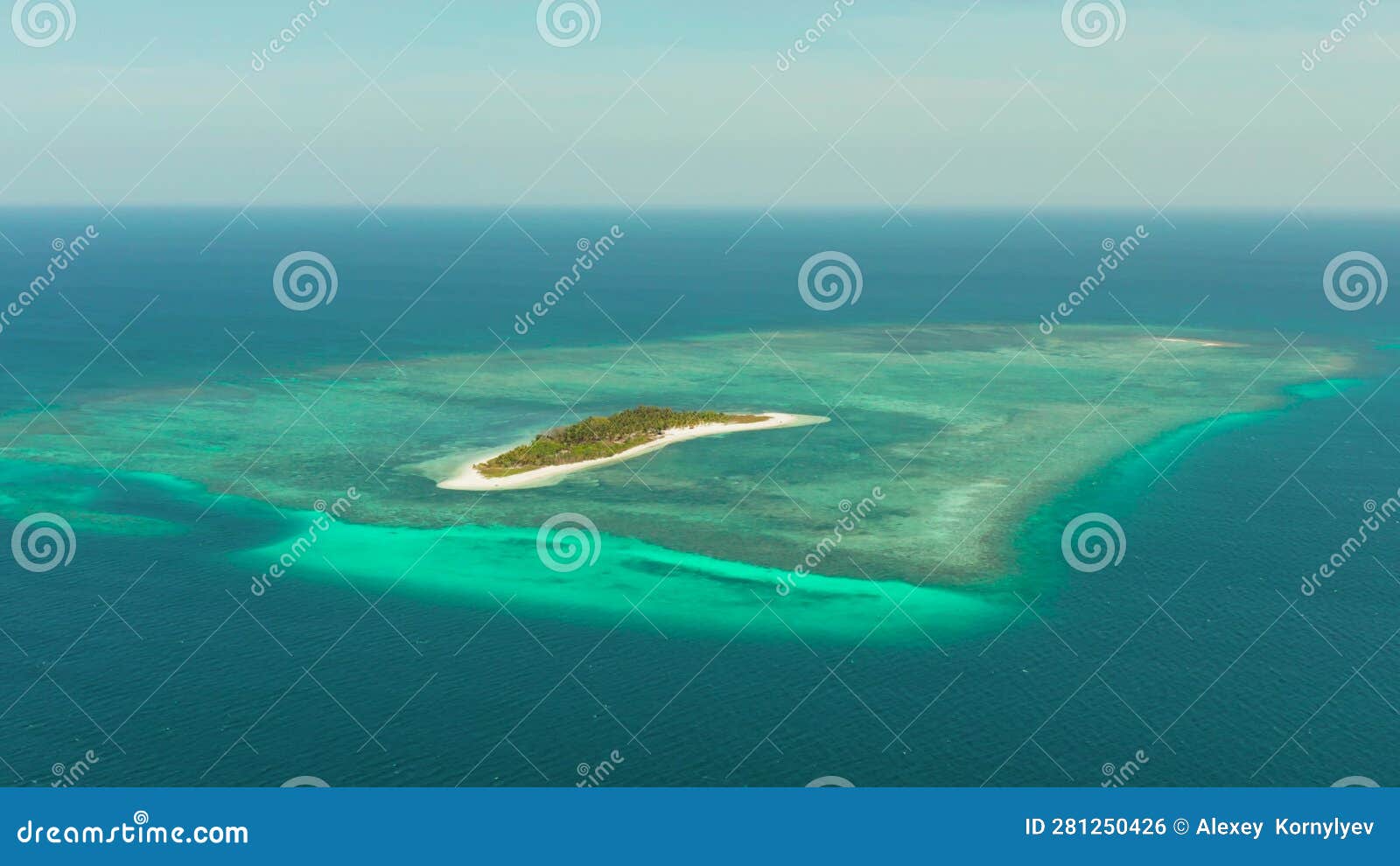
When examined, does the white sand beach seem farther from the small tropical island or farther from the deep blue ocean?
the deep blue ocean

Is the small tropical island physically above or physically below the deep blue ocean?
above

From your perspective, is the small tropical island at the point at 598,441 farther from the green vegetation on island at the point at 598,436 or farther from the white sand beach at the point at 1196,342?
the white sand beach at the point at 1196,342

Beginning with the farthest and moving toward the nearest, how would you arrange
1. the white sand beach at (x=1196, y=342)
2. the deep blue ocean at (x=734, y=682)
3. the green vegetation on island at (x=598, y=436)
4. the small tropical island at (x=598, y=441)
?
1. the white sand beach at (x=1196, y=342)
2. the green vegetation on island at (x=598, y=436)
3. the small tropical island at (x=598, y=441)
4. the deep blue ocean at (x=734, y=682)

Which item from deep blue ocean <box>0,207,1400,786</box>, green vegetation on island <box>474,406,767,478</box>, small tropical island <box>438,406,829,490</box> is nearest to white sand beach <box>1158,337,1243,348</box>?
small tropical island <box>438,406,829,490</box>

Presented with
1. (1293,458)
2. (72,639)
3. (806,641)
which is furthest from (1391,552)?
(72,639)

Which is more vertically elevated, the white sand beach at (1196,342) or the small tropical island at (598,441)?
the white sand beach at (1196,342)

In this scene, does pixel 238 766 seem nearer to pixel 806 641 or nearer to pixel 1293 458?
pixel 806 641

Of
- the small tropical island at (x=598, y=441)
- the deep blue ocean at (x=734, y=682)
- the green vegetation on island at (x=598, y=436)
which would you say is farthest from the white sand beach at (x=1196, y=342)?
the green vegetation on island at (x=598, y=436)

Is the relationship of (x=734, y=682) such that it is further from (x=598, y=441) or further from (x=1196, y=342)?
(x=1196, y=342)
